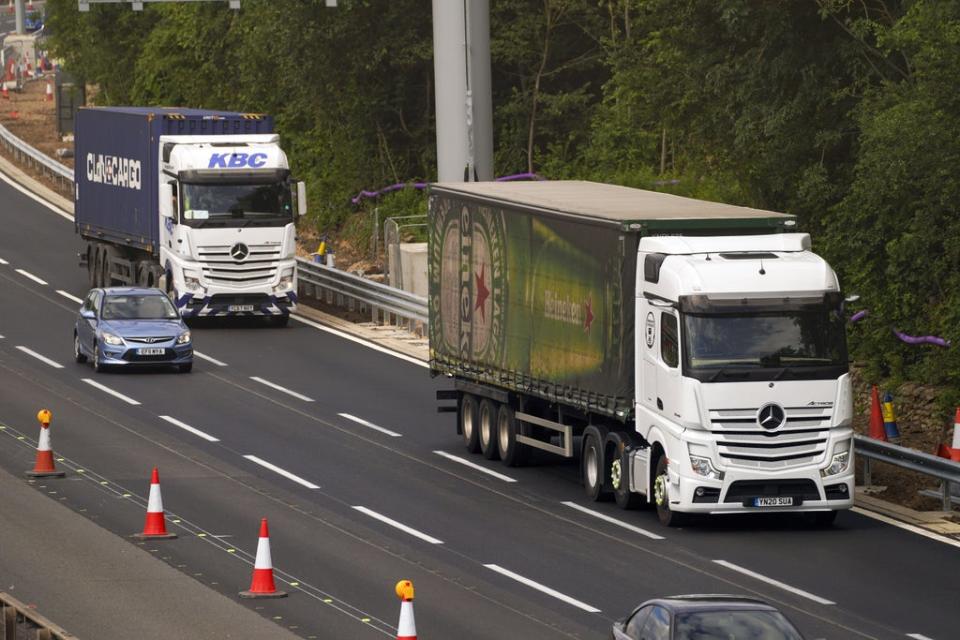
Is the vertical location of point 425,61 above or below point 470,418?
above

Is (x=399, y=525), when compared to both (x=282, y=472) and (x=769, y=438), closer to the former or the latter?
(x=282, y=472)

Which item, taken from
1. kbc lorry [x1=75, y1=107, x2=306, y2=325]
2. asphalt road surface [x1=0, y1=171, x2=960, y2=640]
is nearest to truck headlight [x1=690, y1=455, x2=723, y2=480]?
asphalt road surface [x1=0, y1=171, x2=960, y2=640]

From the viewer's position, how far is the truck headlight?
76.9 ft

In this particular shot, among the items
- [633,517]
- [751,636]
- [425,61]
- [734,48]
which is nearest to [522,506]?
[633,517]

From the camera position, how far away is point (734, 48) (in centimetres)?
3678

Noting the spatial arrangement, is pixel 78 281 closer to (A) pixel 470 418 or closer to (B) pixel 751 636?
(A) pixel 470 418

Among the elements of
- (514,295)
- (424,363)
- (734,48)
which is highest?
(734,48)

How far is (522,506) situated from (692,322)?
142 inches

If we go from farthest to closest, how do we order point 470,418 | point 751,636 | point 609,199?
point 470,418 < point 609,199 < point 751,636

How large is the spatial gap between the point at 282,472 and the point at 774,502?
7506mm

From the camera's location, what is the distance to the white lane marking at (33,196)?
6278cm

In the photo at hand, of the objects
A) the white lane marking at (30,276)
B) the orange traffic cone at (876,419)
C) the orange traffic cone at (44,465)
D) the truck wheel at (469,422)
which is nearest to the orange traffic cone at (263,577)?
the orange traffic cone at (44,465)

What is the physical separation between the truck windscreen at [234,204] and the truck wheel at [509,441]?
15007 mm

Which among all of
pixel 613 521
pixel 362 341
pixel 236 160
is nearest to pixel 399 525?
pixel 613 521
